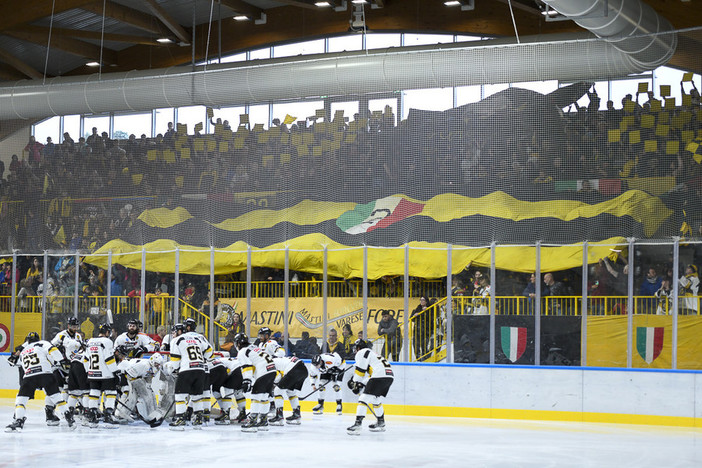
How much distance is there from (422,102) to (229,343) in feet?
18.0

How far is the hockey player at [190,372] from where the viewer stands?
12711 millimetres

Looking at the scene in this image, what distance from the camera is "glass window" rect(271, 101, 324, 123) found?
17.6 metres

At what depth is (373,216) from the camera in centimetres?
1658

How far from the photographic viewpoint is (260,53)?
2352 centimetres

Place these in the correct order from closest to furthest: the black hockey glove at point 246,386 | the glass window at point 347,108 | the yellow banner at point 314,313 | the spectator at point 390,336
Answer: the black hockey glove at point 246,386 < the spectator at point 390,336 < the yellow banner at point 314,313 < the glass window at point 347,108

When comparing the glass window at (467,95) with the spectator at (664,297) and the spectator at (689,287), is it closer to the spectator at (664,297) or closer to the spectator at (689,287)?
the spectator at (664,297)

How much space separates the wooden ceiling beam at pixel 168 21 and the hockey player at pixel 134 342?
860cm

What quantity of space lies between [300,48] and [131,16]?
409 cm

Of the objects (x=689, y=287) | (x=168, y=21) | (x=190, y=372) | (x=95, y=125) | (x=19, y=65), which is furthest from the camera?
(x=19, y=65)

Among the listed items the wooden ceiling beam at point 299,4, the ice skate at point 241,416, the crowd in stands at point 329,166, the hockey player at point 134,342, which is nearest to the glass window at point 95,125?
the crowd in stands at point 329,166

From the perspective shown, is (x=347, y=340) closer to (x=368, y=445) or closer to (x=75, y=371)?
(x=75, y=371)

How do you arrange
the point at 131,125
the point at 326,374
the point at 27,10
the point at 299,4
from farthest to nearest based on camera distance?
the point at 299,4 → the point at 27,10 → the point at 131,125 → the point at 326,374

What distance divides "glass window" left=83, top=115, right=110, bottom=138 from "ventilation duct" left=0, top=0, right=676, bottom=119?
0.66 ft

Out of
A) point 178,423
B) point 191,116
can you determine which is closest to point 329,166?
point 191,116
